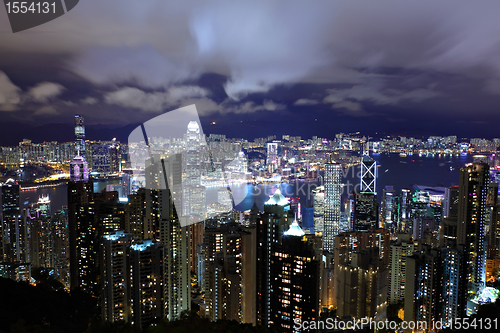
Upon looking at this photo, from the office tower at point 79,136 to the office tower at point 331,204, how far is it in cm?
677

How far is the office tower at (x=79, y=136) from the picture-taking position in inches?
295

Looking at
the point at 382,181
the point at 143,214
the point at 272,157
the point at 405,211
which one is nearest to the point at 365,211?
the point at 405,211

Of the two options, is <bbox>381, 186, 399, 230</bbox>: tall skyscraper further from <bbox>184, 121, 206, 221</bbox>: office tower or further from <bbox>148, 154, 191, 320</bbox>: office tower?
<bbox>148, 154, 191, 320</bbox>: office tower

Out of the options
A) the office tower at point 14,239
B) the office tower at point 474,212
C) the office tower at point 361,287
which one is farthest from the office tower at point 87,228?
the office tower at point 474,212

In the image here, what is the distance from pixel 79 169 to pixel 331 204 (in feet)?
25.4

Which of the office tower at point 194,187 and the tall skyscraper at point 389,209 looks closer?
the office tower at point 194,187

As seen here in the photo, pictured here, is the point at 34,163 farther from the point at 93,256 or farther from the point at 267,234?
the point at 267,234

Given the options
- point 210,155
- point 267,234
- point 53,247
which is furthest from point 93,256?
point 267,234

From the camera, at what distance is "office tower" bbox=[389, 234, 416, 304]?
5633 millimetres

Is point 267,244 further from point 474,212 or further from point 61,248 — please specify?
point 474,212

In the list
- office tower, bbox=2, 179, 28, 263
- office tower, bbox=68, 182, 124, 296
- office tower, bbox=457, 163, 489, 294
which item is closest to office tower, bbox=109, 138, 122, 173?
office tower, bbox=68, 182, 124, 296

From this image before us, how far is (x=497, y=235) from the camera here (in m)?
7.30

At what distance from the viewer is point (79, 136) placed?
27.7 ft

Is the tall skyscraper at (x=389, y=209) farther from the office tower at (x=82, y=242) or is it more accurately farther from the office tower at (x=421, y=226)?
the office tower at (x=82, y=242)
